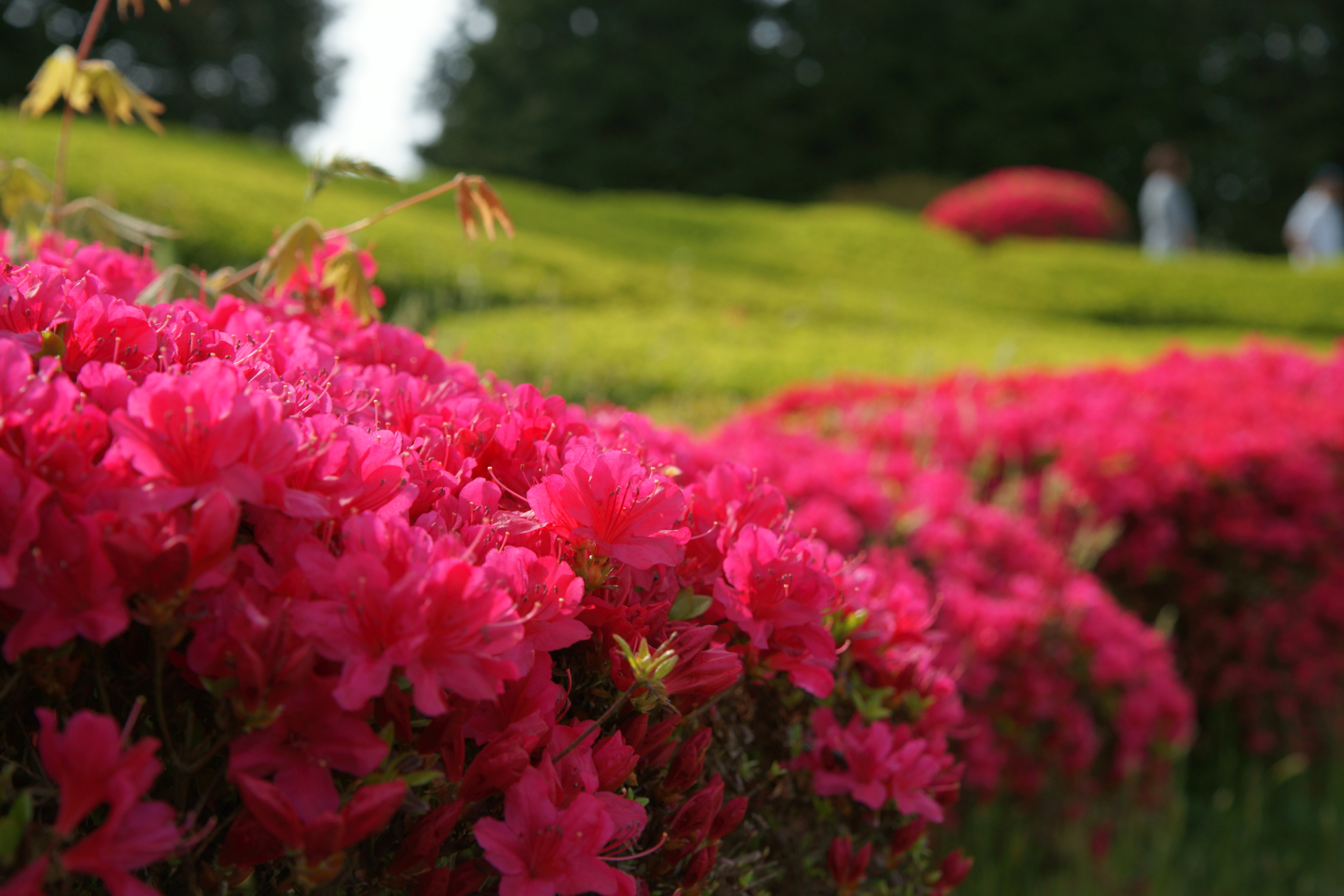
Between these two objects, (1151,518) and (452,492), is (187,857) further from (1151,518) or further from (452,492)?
(1151,518)

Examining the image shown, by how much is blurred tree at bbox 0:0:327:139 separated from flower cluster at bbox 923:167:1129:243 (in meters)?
19.0

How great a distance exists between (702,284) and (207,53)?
2232 centimetres

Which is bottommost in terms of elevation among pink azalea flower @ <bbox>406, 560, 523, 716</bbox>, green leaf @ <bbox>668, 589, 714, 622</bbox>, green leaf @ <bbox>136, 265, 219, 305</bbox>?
green leaf @ <bbox>668, 589, 714, 622</bbox>

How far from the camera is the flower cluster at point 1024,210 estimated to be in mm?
19844

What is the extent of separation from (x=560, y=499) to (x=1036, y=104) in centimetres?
3025

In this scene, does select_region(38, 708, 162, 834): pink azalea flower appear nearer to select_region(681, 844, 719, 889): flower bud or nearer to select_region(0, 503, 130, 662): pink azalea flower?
select_region(0, 503, 130, 662): pink azalea flower

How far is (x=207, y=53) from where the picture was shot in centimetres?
2683

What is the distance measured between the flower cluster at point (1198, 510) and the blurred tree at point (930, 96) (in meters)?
25.0

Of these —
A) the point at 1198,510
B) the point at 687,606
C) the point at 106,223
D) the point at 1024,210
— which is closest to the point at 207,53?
the point at 1024,210

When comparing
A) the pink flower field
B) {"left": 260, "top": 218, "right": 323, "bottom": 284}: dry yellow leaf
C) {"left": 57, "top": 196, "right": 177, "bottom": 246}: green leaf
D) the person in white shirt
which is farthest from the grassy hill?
the person in white shirt

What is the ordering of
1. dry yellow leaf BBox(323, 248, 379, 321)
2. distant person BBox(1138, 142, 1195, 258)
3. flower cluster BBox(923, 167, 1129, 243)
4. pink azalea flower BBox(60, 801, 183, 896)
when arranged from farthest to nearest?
1. flower cluster BBox(923, 167, 1129, 243)
2. distant person BBox(1138, 142, 1195, 258)
3. dry yellow leaf BBox(323, 248, 379, 321)
4. pink azalea flower BBox(60, 801, 183, 896)

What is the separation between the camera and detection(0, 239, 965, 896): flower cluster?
0.79 m

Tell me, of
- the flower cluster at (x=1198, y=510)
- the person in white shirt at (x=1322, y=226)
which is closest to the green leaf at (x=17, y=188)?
the flower cluster at (x=1198, y=510)

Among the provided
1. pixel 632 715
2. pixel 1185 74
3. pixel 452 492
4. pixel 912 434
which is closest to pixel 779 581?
pixel 632 715
